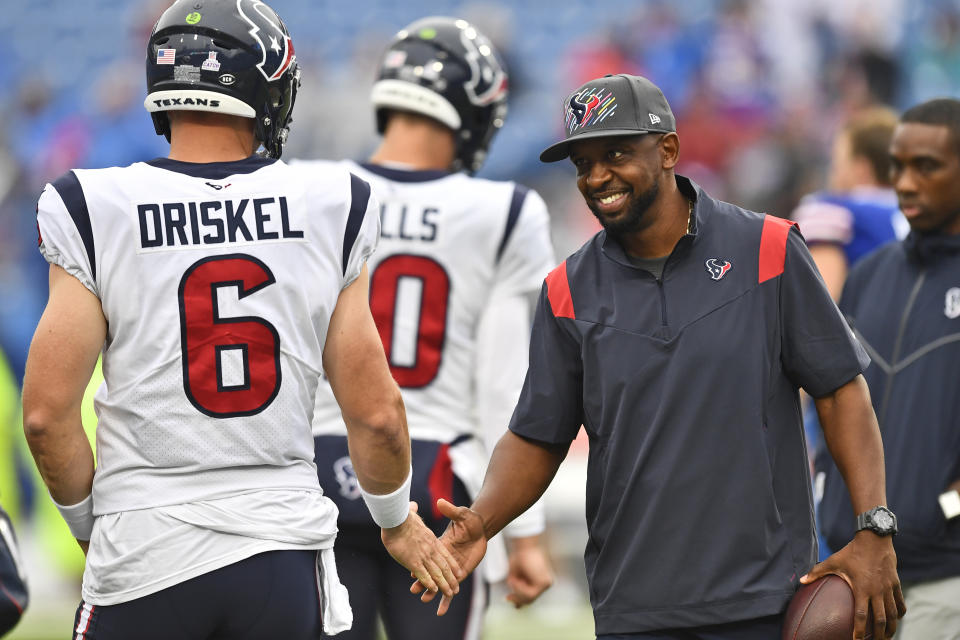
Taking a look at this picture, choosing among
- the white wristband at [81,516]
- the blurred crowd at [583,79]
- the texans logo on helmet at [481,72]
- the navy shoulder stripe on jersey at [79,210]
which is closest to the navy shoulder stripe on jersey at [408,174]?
the texans logo on helmet at [481,72]

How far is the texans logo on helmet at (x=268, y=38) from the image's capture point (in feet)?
10.3

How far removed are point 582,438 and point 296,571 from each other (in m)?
7.25

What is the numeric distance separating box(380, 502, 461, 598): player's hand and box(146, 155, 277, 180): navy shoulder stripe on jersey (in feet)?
3.08

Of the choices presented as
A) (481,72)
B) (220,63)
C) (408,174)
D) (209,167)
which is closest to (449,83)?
(481,72)

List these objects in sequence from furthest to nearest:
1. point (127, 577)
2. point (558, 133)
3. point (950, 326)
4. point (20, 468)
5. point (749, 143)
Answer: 1. point (558, 133)
2. point (749, 143)
3. point (20, 468)
4. point (950, 326)
5. point (127, 577)

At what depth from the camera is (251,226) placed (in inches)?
116

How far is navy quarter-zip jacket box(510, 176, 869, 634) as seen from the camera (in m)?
3.06

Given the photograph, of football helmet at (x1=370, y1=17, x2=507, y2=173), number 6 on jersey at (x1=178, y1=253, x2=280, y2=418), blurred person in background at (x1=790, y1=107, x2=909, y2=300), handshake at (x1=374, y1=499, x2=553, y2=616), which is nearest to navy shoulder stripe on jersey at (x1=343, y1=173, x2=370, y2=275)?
number 6 on jersey at (x1=178, y1=253, x2=280, y2=418)

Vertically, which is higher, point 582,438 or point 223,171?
point 223,171

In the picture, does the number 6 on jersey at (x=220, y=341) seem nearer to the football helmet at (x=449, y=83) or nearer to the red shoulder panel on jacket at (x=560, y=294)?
the red shoulder panel on jacket at (x=560, y=294)

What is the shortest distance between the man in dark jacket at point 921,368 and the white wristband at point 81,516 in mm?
2303

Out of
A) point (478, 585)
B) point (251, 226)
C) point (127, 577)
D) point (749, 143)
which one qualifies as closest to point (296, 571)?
point (127, 577)

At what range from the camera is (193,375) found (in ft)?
9.48

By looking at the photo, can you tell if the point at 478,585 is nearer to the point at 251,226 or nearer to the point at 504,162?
the point at 251,226
